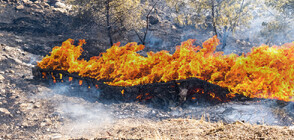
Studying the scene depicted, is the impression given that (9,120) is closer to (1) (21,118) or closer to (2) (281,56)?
(1) (21,118)

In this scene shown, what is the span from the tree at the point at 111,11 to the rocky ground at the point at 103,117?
5.64m

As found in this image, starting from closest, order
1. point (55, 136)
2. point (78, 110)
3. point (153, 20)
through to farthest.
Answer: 1. point (55, 136)
2. point (78, 110)
3. point (153, 20)

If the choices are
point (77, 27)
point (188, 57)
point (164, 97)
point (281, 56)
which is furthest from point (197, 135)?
point (77, 27)

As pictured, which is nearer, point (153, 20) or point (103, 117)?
point (103, 117)

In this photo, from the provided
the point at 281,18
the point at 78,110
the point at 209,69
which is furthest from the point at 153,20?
the point at 78,110

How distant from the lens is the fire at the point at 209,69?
6.42 meters

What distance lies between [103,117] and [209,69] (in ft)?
13.6

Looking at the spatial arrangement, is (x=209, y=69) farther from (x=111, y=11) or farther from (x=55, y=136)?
(x=111, y=11)

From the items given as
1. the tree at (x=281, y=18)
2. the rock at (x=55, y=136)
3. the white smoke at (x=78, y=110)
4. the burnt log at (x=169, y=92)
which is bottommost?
the rock at (x=55, y=136)

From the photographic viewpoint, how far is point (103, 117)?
21.6ft

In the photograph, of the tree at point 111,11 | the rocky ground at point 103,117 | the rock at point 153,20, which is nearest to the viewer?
the rocky ground at point 103,117

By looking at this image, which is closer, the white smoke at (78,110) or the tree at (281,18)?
the white smoke at (78,110)

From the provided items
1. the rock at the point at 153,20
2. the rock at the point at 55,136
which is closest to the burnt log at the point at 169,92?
the rock at the point at 55,136

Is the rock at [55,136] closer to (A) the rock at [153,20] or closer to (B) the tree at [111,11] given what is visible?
(B) the tree at [111,11]
